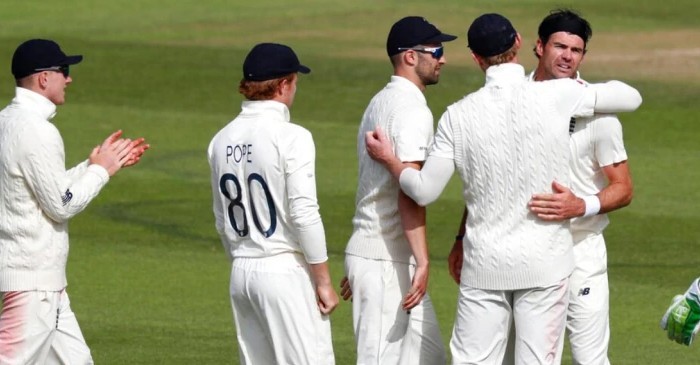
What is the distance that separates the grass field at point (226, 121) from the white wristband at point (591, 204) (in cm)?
319

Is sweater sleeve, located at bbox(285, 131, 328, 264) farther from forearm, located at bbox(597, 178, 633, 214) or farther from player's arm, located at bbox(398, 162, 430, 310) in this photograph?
forearm, located at bbox(597, 178, 633, 214)

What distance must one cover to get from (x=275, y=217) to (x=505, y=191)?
1.11 metres

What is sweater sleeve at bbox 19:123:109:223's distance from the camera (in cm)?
761

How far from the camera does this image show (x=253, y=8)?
33.8 metres

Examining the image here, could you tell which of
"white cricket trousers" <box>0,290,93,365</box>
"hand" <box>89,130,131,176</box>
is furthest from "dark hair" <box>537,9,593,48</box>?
"white cricket trousers" <box>0,290,93,365</box>

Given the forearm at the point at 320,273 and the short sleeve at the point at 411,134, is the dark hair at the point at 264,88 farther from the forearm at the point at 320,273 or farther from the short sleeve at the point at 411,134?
the forearm at the point at 320,273

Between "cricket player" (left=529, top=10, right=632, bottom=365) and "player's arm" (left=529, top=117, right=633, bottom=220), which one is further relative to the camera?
"cricket player" (left=529, top=10, right=632, bottom=365)

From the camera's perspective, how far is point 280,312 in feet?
23.7

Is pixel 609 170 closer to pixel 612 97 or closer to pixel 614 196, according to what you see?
pixel 614 196

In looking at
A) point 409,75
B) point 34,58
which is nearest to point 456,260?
point 409,75

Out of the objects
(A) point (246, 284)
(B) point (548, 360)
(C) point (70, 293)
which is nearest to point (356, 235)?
(A) point (246, 284)

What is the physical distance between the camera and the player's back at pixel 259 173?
7.14 meters

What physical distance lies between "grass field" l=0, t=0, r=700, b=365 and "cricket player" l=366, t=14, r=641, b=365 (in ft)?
11.0

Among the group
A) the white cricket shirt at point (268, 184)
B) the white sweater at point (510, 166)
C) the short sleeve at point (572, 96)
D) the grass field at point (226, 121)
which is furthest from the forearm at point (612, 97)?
the grass field at point (226, 121)
